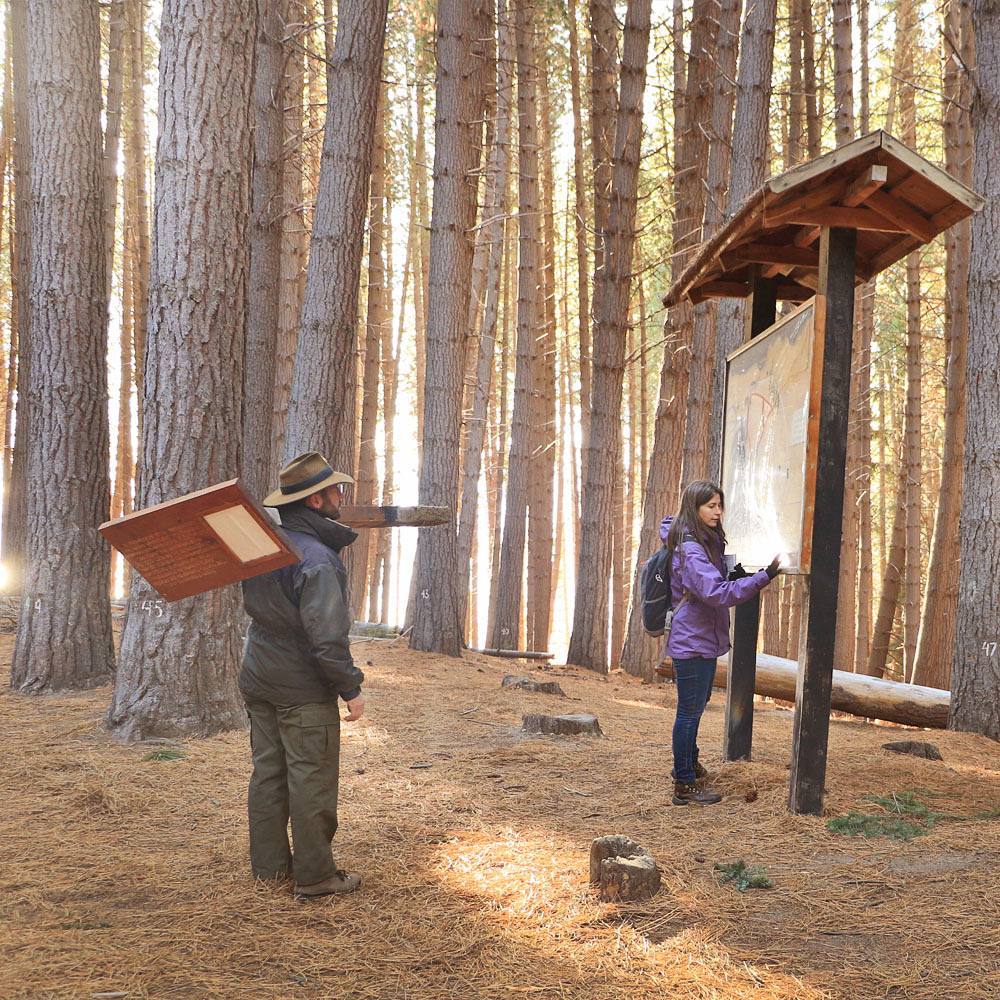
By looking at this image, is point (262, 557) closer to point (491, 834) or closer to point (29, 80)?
point (491, 834)

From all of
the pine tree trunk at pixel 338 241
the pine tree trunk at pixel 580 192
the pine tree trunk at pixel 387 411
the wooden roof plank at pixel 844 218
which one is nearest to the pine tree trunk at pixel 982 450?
the wooden roof plank at pixel 844 218

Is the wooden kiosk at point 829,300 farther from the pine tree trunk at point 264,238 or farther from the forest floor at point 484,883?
the pine tree trunk at point 264,238

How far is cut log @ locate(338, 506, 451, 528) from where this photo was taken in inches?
200

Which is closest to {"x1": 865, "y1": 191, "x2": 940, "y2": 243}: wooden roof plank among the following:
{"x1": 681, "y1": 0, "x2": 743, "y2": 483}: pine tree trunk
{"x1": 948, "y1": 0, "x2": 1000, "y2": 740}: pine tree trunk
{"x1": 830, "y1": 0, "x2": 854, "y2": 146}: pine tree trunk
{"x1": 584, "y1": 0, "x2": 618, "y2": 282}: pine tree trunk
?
{"x1": 948, "y1": 0, "x2": 1000, "y2": 740}: pine tree trunk

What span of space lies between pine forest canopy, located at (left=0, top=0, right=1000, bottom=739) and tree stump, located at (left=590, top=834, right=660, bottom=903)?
11.1ft

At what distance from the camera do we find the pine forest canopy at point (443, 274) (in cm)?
684

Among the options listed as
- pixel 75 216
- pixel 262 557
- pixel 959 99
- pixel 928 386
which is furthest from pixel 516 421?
pixel 928 386

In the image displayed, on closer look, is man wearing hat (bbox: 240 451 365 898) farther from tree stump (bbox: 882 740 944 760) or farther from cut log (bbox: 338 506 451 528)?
tree stump (bbox: 882 740 944 760)

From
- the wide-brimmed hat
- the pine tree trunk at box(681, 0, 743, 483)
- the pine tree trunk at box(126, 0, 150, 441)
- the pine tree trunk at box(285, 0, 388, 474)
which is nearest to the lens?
the wide-brimmed hat

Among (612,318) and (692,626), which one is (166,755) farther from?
(612,318)

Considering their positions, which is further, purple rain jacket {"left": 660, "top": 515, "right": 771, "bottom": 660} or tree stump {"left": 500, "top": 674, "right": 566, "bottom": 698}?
tree stump {"left": 500, "top": 674, "right": 566, "bottom": 698}

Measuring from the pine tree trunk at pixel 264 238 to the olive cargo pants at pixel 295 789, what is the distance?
7263 millimetres

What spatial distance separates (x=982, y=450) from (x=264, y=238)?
7812 mm

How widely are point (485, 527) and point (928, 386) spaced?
13.9 m
